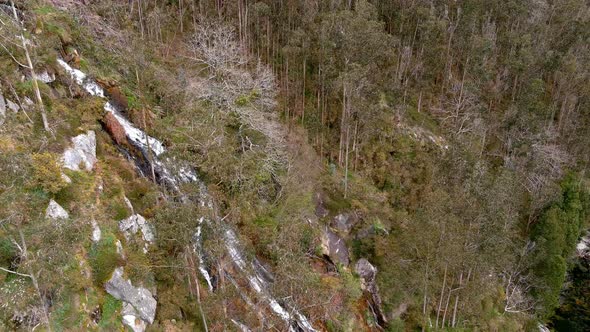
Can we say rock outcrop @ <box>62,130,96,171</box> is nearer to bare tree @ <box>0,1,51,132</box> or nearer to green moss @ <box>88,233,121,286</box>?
bare tree @ <box>0,1,51,132</box>

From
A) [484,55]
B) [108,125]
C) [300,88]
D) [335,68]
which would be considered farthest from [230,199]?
[484,55]

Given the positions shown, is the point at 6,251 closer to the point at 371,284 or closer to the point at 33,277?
the point at 33,277

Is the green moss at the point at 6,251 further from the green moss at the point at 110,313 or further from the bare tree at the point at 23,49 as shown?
the bare tree at the point at 23,49

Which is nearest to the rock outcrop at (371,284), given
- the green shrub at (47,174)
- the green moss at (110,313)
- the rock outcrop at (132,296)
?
the rock outcrop at (132,296)

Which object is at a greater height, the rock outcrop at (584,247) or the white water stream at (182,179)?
the white water stream at (182,179)

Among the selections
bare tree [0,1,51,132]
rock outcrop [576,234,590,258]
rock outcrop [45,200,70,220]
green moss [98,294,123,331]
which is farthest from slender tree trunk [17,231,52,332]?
rock outcrop [576,234,590,258]

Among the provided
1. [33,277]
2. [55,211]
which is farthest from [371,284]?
Result: [33,277]
